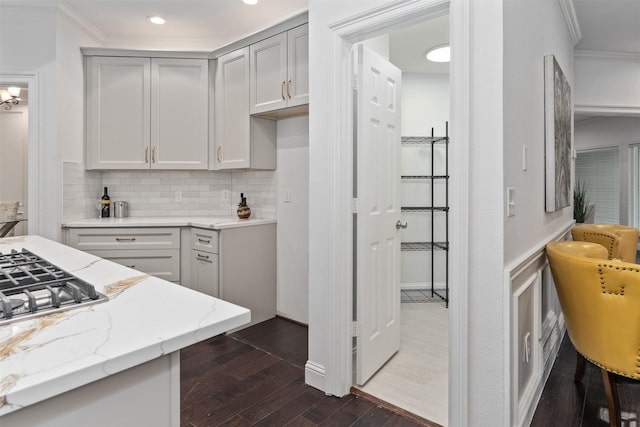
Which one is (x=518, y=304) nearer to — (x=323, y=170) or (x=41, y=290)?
(x=323, y=170)

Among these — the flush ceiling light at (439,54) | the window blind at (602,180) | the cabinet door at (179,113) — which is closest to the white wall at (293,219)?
the cabinet door at (179,113)

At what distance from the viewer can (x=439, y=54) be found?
12.2ft

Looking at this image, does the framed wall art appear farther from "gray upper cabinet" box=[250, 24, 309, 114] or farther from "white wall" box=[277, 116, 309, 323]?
"white wall" box=[277, 116, 309, 323]

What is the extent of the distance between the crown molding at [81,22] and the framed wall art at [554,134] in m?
3.67

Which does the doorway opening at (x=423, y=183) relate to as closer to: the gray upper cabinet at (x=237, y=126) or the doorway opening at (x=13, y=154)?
the gray upper cabinet at (x=237, y=126)

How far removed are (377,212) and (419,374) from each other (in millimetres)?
1069

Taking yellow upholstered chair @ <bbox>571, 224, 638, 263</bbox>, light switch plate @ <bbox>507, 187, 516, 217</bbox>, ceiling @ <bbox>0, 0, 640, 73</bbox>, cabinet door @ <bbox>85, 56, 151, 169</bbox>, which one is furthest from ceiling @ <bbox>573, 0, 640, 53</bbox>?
cabinet door @ <bbox>85, 56, 151, 169</bbox>

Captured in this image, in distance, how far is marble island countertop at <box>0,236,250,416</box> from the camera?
23.6 inches

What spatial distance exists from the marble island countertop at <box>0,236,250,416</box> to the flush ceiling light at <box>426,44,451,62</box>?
345 cm

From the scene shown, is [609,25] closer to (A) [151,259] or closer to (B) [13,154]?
(A) [151,259]

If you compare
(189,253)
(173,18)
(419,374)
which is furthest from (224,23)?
(419,374)

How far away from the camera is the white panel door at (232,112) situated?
3225mm

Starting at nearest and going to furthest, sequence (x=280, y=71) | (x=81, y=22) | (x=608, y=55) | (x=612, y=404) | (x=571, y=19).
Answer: (x=612, y=404), (x=280, y=71), (x=571, y=19), (x=81, y=22), (x=608, y=55)

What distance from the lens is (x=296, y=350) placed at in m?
2.75
